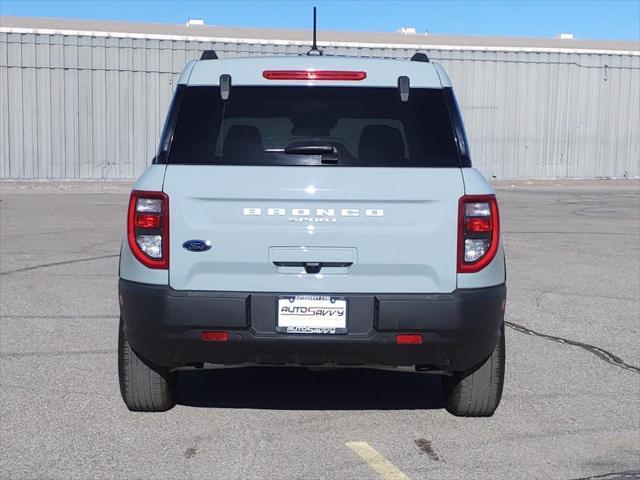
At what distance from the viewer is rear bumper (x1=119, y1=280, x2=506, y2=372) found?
181 inches

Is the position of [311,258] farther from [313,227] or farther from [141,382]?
[141,382]

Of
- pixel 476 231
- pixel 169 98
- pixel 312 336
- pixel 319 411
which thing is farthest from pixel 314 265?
pixel 169 98

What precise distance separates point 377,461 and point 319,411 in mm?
935

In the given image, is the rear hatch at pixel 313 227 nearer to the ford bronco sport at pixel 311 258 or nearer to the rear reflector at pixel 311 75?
→ the ford bronco sport at pixel 311 258

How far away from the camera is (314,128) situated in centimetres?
508

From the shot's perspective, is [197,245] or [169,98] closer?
[197,245]

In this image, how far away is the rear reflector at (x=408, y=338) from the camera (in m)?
4.62

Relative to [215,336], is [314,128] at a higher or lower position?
higher

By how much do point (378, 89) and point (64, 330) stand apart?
12.7 ft

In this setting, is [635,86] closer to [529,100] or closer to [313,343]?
[529,100]

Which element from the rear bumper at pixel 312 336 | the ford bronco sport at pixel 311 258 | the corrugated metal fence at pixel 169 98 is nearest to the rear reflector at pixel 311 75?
the ford bronco sport at pixel 311 258

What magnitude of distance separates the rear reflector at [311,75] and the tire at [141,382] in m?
1.62

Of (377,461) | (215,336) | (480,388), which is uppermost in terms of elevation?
(215,336)

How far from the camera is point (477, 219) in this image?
4668 mm
